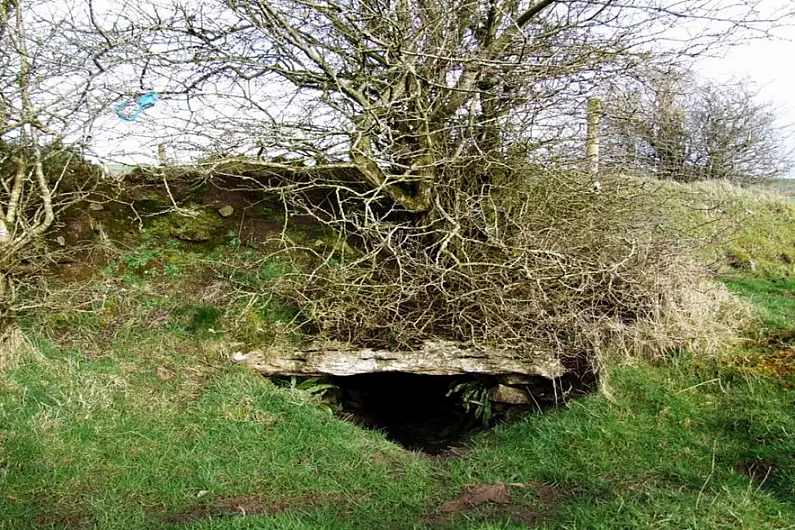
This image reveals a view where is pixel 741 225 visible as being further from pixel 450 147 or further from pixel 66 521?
pixel 66 521

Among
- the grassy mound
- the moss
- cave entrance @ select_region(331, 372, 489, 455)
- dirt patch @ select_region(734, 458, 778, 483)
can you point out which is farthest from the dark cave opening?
the grassy mound

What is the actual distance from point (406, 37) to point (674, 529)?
→ 4401 millimetres

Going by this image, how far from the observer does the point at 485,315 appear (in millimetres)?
5664

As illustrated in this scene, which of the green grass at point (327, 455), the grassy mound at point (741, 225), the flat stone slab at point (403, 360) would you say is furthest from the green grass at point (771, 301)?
the flat stone slab at point (403, 360)

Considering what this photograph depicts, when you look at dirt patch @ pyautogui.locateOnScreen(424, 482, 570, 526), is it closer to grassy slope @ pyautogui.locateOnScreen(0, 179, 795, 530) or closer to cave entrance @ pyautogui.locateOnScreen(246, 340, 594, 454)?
grassy slope @ pyautogui.locateOnScreen(0, 179, 795, 530)

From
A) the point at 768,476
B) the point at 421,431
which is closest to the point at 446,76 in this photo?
the point at 421,431

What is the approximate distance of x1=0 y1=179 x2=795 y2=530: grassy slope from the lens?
363cm

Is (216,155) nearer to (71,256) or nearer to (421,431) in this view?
(71,256)

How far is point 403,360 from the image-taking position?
5656 millimetres

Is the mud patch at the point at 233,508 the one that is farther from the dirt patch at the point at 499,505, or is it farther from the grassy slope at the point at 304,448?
the dirt patch at the point at 499,505

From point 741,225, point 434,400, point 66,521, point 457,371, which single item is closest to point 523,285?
point 457,371

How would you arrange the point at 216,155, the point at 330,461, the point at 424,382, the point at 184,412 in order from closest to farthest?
1. the point at 330,461
2. the point at 184,412
3. the point at 216,155
4. the point at 424,382

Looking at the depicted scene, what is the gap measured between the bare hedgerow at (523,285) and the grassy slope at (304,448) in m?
0.48

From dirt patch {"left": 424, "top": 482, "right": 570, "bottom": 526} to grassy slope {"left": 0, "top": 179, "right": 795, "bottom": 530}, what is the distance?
0.02 meters
